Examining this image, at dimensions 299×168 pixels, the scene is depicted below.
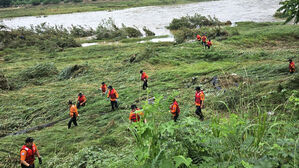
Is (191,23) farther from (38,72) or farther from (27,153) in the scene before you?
(27,153)

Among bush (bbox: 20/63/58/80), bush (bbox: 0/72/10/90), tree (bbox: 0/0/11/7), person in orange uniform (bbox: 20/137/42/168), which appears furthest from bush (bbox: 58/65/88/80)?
tree (bbox: 0/0/11/7)

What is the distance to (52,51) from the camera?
101ft

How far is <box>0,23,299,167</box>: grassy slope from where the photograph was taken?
340 inches

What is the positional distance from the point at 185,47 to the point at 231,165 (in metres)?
22.6

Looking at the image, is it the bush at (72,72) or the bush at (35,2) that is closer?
the bush at (72,72)

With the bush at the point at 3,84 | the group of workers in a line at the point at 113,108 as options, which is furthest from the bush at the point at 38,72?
the group of workers in a line at the point at 113,108

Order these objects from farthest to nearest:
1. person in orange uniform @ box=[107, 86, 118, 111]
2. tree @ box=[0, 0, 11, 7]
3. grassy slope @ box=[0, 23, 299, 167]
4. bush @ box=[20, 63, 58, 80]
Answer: tree @ box=[0, 0, 11, 7] < bush @ box=[20, 63, 58, 80] < person in orange uniform @ box=[107, 86, 118, 111] < grassy slope @ box=[0, 23, 299, 167]

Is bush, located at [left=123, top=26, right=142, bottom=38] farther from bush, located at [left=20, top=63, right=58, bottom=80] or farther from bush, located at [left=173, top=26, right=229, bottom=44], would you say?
bush, located at [left=20, top=63, right=58, bottom=80]

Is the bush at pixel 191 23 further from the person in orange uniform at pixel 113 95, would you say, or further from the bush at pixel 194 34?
the person in orange uniform at pixel 113 95

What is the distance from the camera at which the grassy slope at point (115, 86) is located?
8.65 m

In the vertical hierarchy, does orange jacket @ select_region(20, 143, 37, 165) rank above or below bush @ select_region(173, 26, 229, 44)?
below

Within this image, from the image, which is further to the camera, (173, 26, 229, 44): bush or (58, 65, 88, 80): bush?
(173, 26, 229, 44): bush

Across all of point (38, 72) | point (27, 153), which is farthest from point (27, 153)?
point (38, 72)

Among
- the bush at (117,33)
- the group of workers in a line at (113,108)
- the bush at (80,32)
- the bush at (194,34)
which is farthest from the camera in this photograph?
the bush at (80,32)
